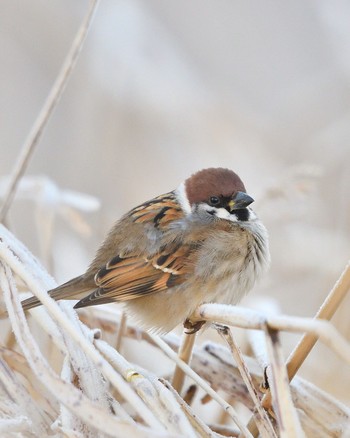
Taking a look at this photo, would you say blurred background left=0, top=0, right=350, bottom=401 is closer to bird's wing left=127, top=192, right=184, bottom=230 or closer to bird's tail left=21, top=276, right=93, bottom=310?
bird's wing left=127, top=192, right=184, bottom=230

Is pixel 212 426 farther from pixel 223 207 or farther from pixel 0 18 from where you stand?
pixel 0 18

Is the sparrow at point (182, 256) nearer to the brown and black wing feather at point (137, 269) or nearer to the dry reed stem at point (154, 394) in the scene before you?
the brown and black wing feather at point (137, 269)

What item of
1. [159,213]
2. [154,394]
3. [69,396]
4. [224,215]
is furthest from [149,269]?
[69,396]

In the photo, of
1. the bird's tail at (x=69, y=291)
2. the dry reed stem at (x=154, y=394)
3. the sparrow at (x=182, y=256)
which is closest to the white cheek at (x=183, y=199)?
the sparrow at (x=182, y=256)

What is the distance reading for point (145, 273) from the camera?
2.18 meters

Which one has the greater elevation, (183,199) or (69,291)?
(183,199)

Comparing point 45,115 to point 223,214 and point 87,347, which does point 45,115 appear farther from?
point 87,347

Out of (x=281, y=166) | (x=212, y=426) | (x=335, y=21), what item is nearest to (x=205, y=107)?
(x=281, y=166)

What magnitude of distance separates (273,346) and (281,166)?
2169 mm

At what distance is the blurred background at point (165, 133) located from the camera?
9.79 feet

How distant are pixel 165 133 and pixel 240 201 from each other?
132 cm

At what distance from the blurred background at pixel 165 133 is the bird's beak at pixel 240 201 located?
1.67 ft

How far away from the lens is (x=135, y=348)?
8.64 feet

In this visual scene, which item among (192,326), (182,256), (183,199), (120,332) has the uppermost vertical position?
(183,199)
